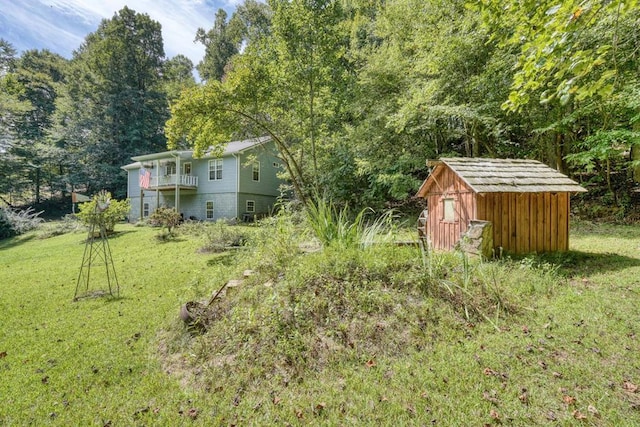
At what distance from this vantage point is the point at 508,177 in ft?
21.9

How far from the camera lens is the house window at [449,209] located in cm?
724

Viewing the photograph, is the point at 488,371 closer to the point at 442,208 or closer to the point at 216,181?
the point at 442,208

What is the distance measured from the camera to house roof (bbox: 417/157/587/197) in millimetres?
6238

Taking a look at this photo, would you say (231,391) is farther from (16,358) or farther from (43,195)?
(43,195)

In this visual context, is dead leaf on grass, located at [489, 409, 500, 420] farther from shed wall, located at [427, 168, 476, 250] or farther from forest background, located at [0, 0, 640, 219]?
shed wall, located at [427, 168, 476, 250]

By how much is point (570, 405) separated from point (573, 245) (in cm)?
703

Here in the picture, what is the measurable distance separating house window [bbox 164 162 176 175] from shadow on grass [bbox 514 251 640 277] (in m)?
21.7

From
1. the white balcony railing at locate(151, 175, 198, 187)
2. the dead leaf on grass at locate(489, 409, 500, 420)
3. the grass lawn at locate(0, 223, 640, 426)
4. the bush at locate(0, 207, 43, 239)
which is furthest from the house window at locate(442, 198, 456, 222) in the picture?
the bush at locate(0, 207, 43, 239)

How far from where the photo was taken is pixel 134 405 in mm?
2791

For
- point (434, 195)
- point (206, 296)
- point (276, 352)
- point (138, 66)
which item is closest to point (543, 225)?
point (434, 195)

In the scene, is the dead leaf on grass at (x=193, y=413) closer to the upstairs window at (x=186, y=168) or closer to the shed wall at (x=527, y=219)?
the shed wall at (x=527, y=219)

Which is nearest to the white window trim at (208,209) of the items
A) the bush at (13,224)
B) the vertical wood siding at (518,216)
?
the bush at (13,224)

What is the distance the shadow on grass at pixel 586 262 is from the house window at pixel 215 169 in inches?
694

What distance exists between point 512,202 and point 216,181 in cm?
1717
